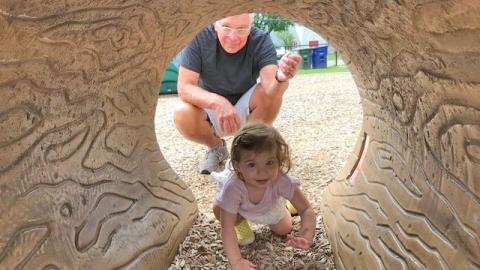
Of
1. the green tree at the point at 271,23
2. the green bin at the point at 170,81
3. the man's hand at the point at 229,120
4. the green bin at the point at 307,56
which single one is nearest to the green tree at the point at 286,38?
the green tree at the point at 271,23

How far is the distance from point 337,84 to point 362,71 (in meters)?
6.59

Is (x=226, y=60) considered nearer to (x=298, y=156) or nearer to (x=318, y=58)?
(x=298, y=156)

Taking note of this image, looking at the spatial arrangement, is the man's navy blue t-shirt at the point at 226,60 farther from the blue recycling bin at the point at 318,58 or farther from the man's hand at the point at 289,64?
the blue recycling bin at the point at 318,58

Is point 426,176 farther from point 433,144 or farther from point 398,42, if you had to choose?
point 398,42

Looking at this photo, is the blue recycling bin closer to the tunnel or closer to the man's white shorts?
the man's white shorts

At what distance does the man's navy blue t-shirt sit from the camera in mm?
3117

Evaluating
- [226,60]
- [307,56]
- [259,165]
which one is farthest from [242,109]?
[307,56]

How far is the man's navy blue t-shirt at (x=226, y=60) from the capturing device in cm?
312

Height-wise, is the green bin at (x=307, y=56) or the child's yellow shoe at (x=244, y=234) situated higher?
the child's yellow shoe at (x=244, y=234)

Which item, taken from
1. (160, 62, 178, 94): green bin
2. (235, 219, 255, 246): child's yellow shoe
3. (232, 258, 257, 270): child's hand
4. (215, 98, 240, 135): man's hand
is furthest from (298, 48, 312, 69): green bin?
(232, 258, 257, 270): child's hand

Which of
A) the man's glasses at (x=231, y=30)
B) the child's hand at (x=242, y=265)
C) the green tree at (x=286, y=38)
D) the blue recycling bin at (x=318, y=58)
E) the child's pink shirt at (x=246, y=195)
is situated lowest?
the blue recycling bin at (x=318, y=58)

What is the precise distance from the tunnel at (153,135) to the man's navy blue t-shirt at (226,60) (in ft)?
2.98

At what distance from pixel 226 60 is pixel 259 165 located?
53.5 inches

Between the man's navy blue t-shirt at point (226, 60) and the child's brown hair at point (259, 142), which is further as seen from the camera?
the man's navy blue t-shirt at point (226, 60)
